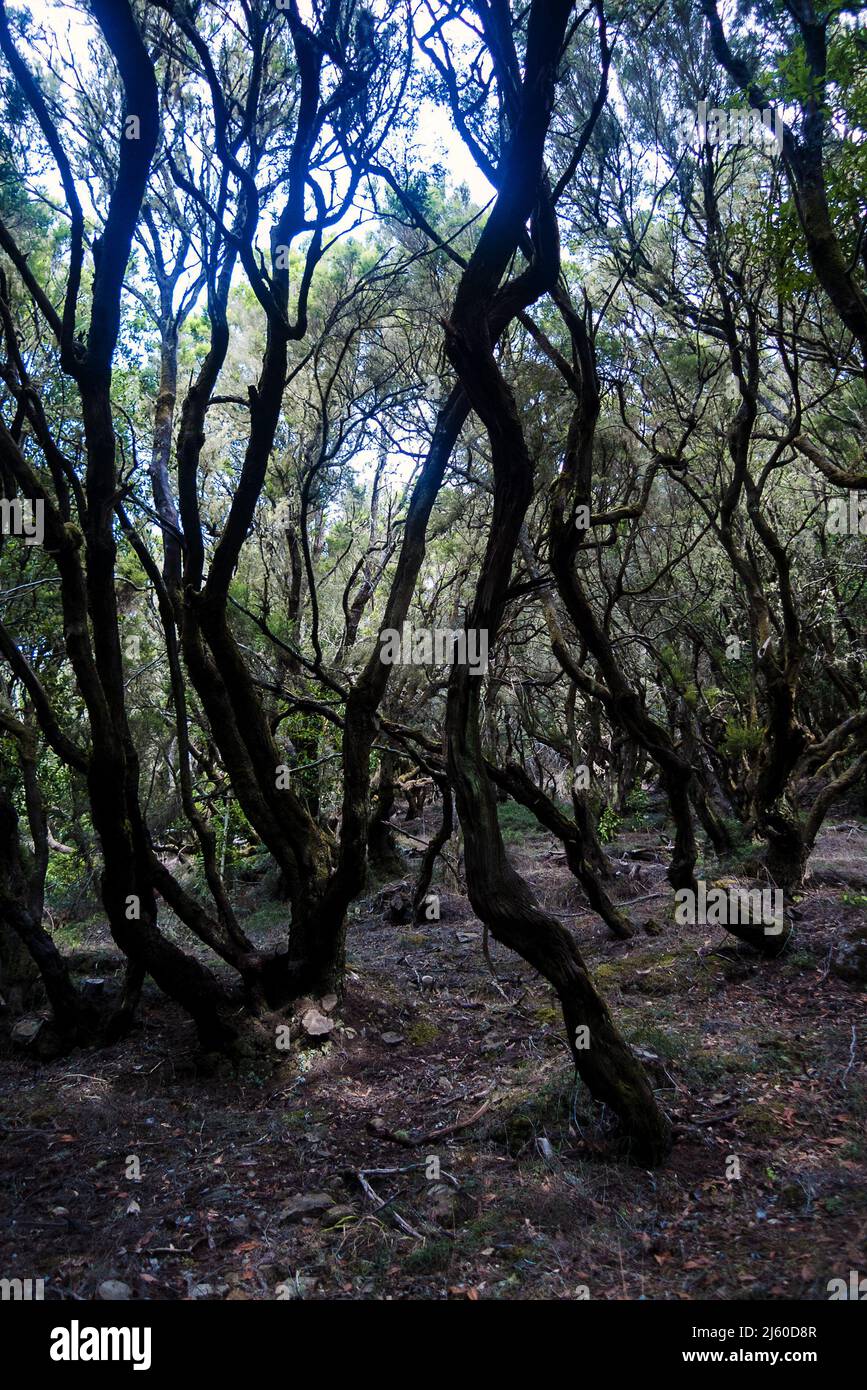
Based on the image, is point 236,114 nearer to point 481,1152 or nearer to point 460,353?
point 460,353

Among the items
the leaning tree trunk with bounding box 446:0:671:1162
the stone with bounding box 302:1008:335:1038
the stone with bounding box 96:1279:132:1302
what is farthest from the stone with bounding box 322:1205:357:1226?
the stone with bounding box 302:1008:335:1038

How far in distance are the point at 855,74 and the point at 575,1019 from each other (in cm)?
471

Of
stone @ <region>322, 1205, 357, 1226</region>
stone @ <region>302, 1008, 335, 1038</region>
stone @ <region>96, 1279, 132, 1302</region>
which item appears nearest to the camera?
stone @ <region>96, 1279, 132, 1302</region>

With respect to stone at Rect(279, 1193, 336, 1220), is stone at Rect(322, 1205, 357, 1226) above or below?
above

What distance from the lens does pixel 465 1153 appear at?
13.6 feet

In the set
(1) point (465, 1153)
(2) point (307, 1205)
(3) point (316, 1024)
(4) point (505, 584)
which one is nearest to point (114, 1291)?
(2) point (307, 1205)

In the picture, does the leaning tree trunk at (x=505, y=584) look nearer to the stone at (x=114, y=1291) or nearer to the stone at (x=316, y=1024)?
the stone at (x=114, y=1291)

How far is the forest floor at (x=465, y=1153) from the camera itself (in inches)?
126

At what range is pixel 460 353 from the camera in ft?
12.8

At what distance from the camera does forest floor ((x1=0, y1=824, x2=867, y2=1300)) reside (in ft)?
10.5

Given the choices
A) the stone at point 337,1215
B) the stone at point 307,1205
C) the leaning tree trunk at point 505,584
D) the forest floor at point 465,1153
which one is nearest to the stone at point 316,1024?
the forest floor at point 465,1153

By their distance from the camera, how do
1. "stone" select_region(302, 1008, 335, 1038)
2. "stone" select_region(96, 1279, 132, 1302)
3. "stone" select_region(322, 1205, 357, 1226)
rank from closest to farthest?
1. "stone" select_region(96, 1279, 132, 1302)
2. "stone" select_region(322, 1205, 357, 1226)
3. "stone" select_region(302, 1008, 335, 1038)

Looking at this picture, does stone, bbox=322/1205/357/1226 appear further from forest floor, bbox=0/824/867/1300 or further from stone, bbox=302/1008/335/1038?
stone, bbox=302/1008/335/1038

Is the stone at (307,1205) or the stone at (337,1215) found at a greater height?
the stone at (337,1215)
